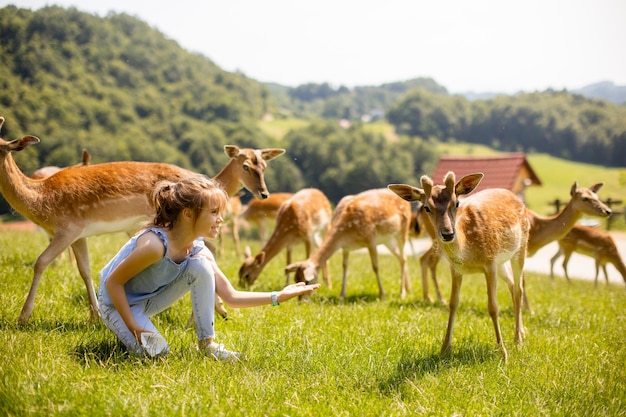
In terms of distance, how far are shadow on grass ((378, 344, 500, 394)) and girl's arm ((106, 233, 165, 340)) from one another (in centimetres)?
182

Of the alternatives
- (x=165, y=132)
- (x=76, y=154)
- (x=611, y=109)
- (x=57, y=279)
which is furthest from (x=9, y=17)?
(x=165, y=132)

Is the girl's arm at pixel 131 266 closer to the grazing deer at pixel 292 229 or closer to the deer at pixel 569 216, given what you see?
the grazing deer at pixel 292 229

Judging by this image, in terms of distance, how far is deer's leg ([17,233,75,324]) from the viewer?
16.2 ft

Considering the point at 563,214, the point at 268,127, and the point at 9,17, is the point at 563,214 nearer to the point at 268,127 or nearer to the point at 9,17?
the point at 9,17

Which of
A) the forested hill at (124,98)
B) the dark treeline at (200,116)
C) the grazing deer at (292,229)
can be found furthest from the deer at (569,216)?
the forested hill at (124,98)

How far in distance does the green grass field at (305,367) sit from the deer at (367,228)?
4.97 feet

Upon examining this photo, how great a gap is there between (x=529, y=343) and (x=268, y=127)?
66036mm

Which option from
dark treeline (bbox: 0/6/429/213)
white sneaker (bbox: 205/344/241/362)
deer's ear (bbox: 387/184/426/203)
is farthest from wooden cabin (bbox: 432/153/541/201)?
white sneaker (bbox: 205/344/241/362)

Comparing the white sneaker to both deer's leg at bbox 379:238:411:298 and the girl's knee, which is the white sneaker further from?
deer's leg at bbox 379:238:411:298

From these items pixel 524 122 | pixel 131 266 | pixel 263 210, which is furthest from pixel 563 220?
pixel 524 122

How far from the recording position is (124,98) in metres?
53.1

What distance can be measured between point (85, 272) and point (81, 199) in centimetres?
70

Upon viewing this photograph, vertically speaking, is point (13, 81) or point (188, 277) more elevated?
point (13, 81)

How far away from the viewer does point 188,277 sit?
4090 mm
